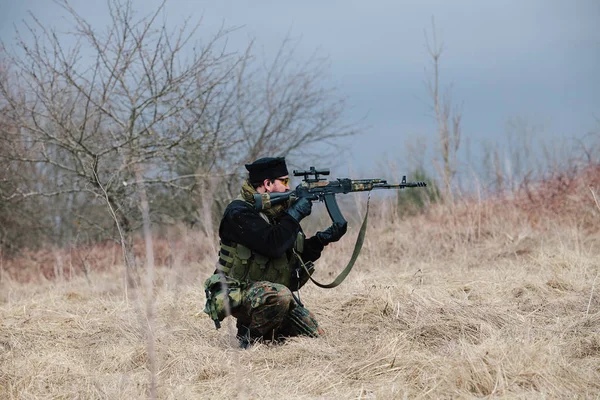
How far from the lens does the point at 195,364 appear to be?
12.4 feet

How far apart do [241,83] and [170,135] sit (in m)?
3.44

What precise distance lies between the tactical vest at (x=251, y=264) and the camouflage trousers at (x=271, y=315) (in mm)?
109

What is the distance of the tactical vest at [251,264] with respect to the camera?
4273mm

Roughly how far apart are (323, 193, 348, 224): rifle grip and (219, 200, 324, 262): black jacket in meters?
0.24

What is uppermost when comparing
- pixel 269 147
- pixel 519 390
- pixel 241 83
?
pixel 241 83

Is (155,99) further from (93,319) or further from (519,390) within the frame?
(519,390)

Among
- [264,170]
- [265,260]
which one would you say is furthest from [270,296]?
[264,170]

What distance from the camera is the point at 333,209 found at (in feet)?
14.0

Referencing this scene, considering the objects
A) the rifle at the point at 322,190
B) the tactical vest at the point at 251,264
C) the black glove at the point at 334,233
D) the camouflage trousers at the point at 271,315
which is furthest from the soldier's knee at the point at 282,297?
the rifle at the point at 322,190

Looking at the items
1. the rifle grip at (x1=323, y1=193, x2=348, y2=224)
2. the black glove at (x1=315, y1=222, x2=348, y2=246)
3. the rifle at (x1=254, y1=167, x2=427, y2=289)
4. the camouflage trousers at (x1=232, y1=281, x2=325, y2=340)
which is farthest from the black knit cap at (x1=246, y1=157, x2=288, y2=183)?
the camouflage trousers at (x1=232, y1=281, x2=325, y2=340)

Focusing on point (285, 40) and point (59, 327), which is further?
point (285, 40)

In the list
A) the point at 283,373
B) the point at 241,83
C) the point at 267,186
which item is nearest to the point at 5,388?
the point at 283,373

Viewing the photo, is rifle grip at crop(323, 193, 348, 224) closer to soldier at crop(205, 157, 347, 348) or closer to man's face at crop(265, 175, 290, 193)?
soldier at crop(205, 157, 347, 348)

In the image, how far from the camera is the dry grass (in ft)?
10.4
